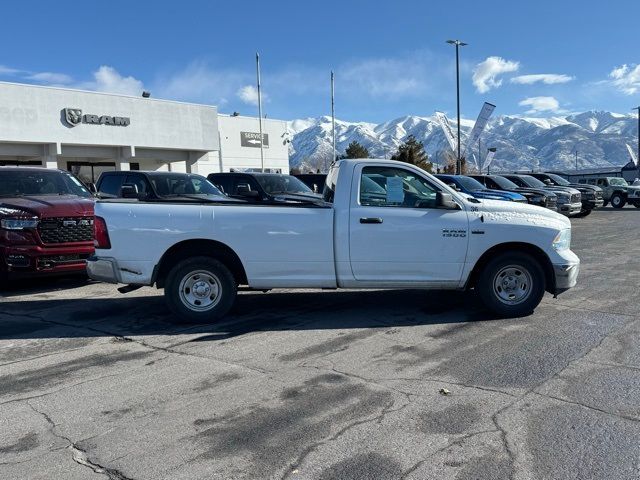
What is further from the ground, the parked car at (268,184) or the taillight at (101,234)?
the parked car at (268,184)

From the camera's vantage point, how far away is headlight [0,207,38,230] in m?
8.21

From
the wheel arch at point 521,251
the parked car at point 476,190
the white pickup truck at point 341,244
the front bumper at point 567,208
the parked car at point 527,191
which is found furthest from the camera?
the front bumper at point 567,208

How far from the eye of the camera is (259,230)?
20.7 feet

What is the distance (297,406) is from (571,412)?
6.60 ft

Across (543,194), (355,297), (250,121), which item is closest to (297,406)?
(355,297)

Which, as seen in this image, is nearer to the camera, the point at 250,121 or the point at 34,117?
the point at 34,117

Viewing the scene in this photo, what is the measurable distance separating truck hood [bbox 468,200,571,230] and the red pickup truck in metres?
6.08

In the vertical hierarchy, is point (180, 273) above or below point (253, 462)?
above

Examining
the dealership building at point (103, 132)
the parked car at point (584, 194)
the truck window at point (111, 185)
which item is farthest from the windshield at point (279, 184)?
the dealership building at point (103, 132)

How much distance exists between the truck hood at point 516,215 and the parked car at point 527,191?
519 inches

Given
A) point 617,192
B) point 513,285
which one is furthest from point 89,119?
point 513,285

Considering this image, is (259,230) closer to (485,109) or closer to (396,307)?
(396,307)

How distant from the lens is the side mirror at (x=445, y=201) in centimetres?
635

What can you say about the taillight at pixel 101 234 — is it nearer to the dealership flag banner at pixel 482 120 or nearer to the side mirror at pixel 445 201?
the side mirror at pixel 445 201
